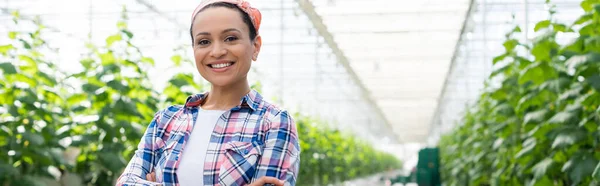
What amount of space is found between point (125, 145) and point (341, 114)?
18.2 metres

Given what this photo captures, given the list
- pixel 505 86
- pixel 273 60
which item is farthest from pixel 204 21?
pixel 273 60

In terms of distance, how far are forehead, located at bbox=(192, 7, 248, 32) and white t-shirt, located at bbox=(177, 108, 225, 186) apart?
0.20 meters

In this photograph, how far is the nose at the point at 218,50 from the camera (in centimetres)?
175

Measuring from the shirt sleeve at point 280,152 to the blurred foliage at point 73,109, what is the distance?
3.87 m

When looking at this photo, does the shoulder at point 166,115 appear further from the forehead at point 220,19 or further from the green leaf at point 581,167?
the green leaf at point 581,167

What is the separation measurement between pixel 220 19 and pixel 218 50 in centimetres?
7

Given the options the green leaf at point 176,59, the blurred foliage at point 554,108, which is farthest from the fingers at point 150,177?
the green leaf at point 176,59

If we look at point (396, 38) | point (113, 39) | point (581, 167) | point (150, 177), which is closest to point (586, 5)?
point (581, 167)

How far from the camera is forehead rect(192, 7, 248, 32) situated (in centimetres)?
176

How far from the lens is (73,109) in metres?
6.07

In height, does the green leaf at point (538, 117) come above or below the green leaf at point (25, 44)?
below

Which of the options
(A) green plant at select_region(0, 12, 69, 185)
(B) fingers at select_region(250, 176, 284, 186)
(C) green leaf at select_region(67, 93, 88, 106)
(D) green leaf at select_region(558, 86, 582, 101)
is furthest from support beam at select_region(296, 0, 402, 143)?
(B) fingers at select_region(250, 176, 284, 186)

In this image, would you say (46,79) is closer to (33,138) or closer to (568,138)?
(33,138)

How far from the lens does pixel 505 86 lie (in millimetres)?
7480
